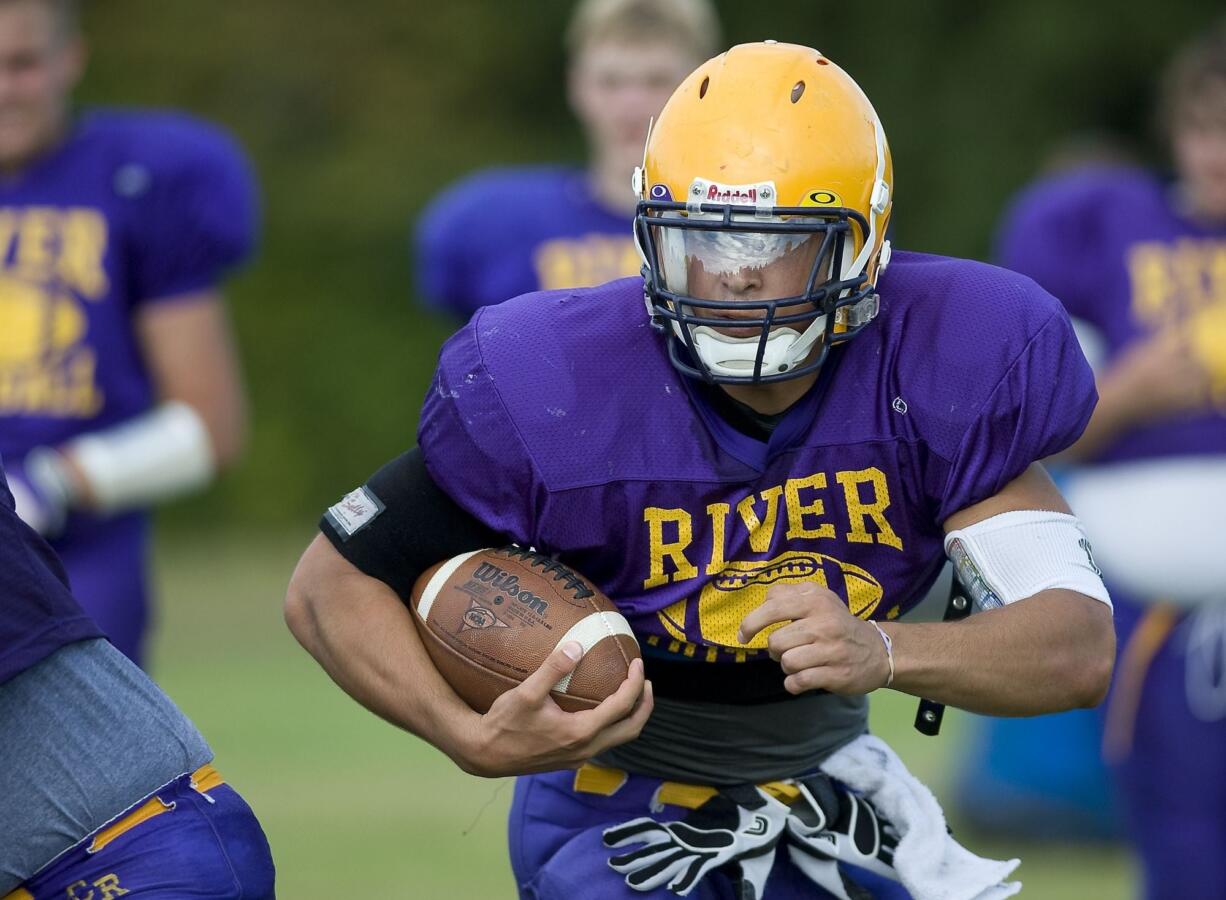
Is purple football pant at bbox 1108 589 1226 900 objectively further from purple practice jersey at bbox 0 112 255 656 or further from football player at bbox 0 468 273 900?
football player at bbox 0 468 273 900

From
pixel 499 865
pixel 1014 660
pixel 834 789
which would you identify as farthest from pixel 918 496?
pixel 499 865

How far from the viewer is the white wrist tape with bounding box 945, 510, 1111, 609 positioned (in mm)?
2916

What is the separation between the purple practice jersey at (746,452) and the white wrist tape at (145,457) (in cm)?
180

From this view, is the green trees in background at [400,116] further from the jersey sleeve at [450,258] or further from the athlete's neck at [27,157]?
the athlete's neck at [27,157]

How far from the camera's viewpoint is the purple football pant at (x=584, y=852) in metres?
3.09

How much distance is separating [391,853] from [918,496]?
391cm

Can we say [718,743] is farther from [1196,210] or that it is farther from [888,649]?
[1196,210]

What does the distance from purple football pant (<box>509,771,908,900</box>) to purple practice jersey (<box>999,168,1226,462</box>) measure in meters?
2.37

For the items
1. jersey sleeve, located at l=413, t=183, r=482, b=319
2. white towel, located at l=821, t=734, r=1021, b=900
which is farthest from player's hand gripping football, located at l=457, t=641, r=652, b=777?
jersey sleeve, located at l=413, t=183, r=482, b=319

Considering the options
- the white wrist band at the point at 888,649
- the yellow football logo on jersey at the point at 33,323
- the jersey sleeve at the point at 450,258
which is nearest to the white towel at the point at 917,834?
the white wrist band at the point at 888,649

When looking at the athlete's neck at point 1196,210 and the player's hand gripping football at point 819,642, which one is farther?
the athlete's neck at point 1196,210

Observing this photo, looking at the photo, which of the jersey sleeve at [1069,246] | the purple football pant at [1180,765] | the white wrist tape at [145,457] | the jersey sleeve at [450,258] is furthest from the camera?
the jersey sleeve at [450,258]

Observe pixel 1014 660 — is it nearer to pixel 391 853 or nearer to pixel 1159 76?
pixel 391 853

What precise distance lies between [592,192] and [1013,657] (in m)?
2.93
